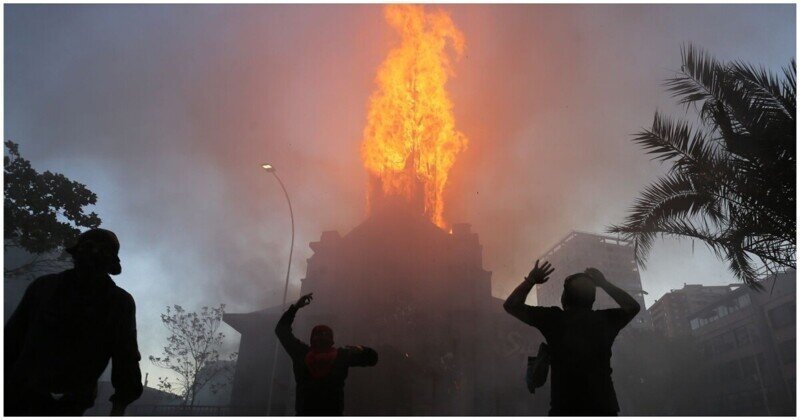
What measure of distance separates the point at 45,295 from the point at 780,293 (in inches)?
2172

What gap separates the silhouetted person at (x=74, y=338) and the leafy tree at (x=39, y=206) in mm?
16024

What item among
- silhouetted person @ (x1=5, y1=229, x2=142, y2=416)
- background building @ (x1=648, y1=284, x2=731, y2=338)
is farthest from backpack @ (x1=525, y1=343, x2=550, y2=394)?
background building @ (x1=648, y1=284, x2=731, y2=338)

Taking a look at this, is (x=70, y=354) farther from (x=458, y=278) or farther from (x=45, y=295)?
(x=458, y=278)

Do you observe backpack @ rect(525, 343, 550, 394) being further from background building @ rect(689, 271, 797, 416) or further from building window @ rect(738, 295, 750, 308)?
building window @ rect(738, 295, 750, 308)

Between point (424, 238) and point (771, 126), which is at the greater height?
point (424, 238)

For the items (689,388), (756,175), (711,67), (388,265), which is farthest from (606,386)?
(689,388)

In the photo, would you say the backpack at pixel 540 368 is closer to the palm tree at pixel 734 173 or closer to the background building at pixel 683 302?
the palm tree at pixel 734 173

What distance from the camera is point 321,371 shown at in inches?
154

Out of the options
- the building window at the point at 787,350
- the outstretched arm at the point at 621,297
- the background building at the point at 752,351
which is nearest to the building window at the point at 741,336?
the background building at the point at 752,351

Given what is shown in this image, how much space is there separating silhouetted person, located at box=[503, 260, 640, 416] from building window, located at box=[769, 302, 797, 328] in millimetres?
49452

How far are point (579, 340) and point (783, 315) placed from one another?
50856mm

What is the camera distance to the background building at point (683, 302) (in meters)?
67.8

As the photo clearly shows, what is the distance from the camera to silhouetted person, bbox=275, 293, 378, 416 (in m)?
3.86

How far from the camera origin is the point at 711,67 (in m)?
8.20
